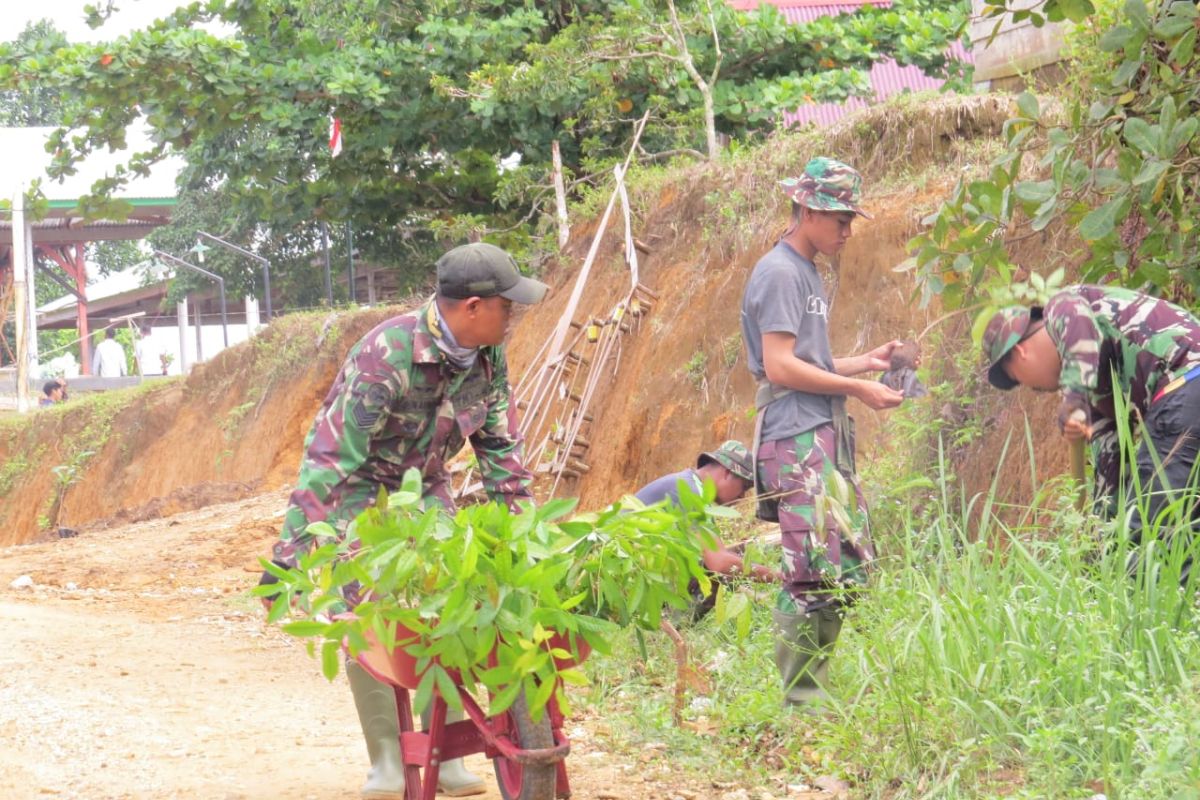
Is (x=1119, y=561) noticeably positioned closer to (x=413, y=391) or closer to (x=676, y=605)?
(x=676, y=605)

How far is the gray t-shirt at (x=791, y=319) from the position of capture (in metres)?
5.09

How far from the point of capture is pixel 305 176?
15984 millimetres

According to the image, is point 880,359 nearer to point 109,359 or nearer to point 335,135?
point 335,135

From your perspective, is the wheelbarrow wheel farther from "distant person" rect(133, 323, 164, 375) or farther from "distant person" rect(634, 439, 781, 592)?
"distant person" rect(133, 323, 164, 375)

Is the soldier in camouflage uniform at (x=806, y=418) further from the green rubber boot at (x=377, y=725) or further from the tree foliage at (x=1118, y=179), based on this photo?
the green rubber boot at (x=377, y=725)

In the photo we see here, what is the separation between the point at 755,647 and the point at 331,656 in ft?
9.19

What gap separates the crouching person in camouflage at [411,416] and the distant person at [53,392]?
76.6 feet

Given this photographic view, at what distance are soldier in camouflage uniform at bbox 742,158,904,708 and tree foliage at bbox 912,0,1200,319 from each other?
488 millimetres

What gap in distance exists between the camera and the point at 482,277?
4312 millimetres

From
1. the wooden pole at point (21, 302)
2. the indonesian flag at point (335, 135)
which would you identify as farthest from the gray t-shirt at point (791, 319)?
the wooden pole at point (21, 302)

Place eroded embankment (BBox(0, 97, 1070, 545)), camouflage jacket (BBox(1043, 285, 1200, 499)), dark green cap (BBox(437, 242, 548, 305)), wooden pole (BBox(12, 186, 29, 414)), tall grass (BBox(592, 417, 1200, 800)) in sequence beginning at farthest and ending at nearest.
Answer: wooden pole (BBox(12, 186, 29, 414)) → eroded embankment (BBox(0, 97, 1070, 545)) → dark green cap (BBox(437, 242, 548, 305)) → camouflage jacket (BBox(1043, 285, 1200, 499)) → tall grass (BBox(592, 417, 1200, 800))

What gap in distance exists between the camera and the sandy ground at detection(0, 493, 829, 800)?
511cm

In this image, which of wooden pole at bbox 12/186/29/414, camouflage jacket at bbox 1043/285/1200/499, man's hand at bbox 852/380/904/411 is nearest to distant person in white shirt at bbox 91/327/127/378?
wooden pole at bbox 12/186/29/414

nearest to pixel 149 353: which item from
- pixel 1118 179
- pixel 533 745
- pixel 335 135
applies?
pixel 335 135
